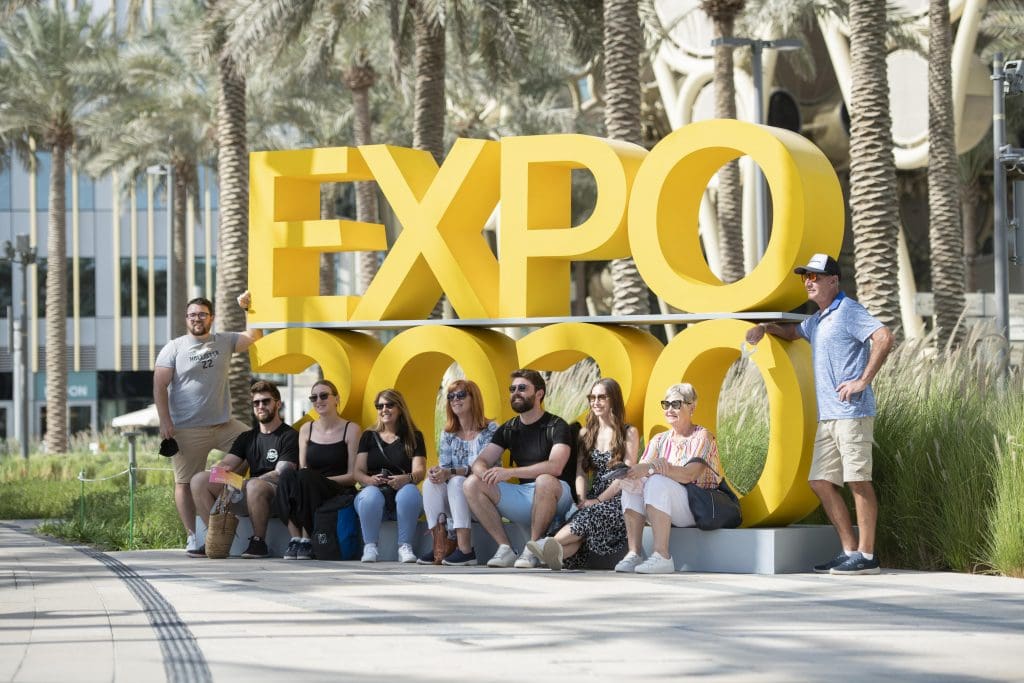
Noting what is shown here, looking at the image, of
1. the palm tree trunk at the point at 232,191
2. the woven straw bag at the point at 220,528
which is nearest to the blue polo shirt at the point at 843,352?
the woven straw bag at the point at 220,528

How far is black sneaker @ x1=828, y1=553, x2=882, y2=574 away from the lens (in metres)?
10.3

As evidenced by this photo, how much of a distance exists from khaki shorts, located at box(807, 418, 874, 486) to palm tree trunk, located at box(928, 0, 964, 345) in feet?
46.8

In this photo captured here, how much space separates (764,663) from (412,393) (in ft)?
24.5

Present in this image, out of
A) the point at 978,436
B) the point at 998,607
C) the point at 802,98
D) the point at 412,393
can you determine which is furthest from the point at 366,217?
the point at 998,607

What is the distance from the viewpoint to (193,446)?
12.9m

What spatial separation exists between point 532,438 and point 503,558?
2.78 ft

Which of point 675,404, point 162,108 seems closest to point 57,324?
point 162,108

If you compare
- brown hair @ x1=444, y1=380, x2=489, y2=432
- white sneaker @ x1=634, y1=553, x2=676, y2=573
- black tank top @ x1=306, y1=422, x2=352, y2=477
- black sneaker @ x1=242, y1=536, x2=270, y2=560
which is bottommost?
black sneaker @ x1=242, y1=536, x2=270, y2=560

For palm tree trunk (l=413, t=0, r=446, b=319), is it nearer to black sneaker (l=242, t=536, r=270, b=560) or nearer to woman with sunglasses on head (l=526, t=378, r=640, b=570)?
black sneaker (l=242, t=536, r=270, b=560)

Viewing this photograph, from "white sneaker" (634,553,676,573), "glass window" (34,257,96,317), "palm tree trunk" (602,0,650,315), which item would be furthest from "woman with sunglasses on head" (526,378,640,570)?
"glass window" (34,257,96,317)

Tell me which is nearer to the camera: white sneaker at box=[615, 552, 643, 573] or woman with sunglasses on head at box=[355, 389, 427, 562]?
white sneaker at box=[615, 552, 643, 573]

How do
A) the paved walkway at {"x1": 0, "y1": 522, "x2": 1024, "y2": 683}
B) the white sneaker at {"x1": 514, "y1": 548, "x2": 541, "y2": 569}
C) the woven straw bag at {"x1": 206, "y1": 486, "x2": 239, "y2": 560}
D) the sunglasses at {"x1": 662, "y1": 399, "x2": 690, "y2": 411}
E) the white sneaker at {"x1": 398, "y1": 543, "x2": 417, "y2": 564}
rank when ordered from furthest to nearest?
the woven straw bag at {"x1": 206, "y1": 486, "x2": 239, "y2": 560} → the white sneaker at {"x1": 398, "y1": 543, "x2": 417, "y2": 564} → the white sneaker at {"x1": 514, "y1": 548, "x2": 541, "y2": 569} → the sunglasses at {"x1": 662, "y1": 399, "x2": 690, "y2": 411} → the paved walkway at {"x1": 0, "y1": 522, "x2": 1024, "y2": 683}

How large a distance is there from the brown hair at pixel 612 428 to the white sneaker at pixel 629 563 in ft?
2.23

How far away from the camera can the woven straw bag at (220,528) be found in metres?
12.3
